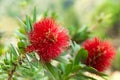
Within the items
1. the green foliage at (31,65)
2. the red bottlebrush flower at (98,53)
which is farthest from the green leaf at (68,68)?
the red bottlebrush flower at (98,53)

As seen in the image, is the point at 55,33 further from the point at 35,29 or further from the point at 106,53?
the point at 106,53

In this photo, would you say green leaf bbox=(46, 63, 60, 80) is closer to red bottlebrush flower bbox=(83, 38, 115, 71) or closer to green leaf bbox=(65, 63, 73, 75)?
green leaf bbox=(65, 63, 73, 75)

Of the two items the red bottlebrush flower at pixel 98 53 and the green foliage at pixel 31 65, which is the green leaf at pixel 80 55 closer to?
the green foliage at pixel 31 65

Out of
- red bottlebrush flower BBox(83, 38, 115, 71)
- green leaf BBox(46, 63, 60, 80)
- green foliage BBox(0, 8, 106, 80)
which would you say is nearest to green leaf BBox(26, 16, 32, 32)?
green foliage BBox(0, 8, 106, 80)

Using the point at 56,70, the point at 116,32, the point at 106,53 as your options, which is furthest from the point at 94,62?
the point at 116,32

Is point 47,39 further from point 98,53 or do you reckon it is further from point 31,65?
point 98,53

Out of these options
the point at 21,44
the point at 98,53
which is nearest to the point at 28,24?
the point at 21,44

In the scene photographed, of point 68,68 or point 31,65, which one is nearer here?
point 31,65
